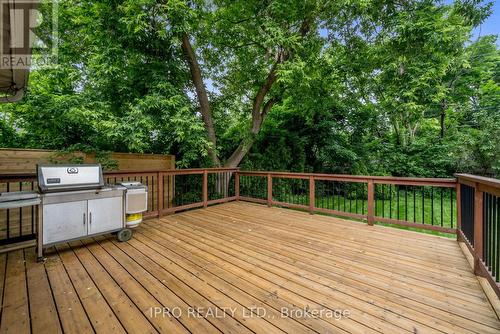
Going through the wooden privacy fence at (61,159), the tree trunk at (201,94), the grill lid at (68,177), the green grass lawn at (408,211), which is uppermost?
the tree trunk at (201,94)

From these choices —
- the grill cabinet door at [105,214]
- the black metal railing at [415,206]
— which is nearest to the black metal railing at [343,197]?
the black metal railing at [415,206]

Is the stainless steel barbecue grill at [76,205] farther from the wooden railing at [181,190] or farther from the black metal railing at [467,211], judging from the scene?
the black metal railing at [467,211]

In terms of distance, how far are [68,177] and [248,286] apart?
2.56 meters

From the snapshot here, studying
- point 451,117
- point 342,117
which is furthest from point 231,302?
point 451,117

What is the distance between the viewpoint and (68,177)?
9.18ft

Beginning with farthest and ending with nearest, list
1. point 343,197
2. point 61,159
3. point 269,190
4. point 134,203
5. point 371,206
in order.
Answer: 1. point 343,197
2. point 269,190
3. point 61,159
4. point 371,206
5. point 134,203

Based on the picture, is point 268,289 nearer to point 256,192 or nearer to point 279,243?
point 279,243

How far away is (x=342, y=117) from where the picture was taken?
8.25 meters
